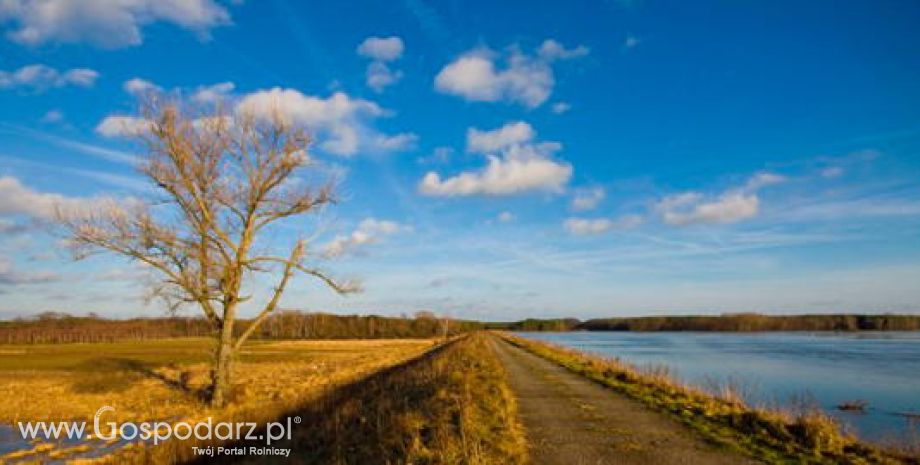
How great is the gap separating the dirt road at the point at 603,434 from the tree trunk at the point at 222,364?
11011mm

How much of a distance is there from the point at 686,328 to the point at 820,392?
18901 cm

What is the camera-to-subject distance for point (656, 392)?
1700cm

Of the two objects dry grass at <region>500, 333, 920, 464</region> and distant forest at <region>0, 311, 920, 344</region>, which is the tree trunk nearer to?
dry grass at <region>500, 333, 920, 464</region>

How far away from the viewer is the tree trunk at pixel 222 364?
20.0 m

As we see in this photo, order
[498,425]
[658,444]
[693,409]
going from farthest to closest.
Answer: [693,409]
[498,425]
[658,444]

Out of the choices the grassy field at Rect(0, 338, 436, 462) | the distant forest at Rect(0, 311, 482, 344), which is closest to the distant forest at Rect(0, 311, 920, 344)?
the distant forest at Rect(0, 311, 482, 344)

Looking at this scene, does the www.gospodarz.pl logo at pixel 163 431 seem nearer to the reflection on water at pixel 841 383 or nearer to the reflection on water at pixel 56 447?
the reflection on water at pixel 56 447

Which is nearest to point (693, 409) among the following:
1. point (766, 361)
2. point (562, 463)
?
point (562, 463)

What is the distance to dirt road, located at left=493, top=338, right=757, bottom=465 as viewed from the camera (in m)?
8.85

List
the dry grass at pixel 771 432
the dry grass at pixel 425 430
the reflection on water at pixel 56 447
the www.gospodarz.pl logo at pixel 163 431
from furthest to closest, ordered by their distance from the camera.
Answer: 1. the www.gospodarz.pl logo at pixel 163 431
2. the reflection on water at pixel 56 447
3. the dry grass at pixel 771 432
4. the dry grass at pixel 425 430

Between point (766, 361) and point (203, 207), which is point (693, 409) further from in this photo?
point (766, 361)

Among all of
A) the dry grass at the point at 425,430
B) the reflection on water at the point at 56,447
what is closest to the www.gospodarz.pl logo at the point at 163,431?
the reflection on water at the point at 56,447

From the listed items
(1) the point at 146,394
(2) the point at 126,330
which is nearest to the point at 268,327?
(2) the point at 126,330

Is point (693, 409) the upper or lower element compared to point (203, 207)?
lower
